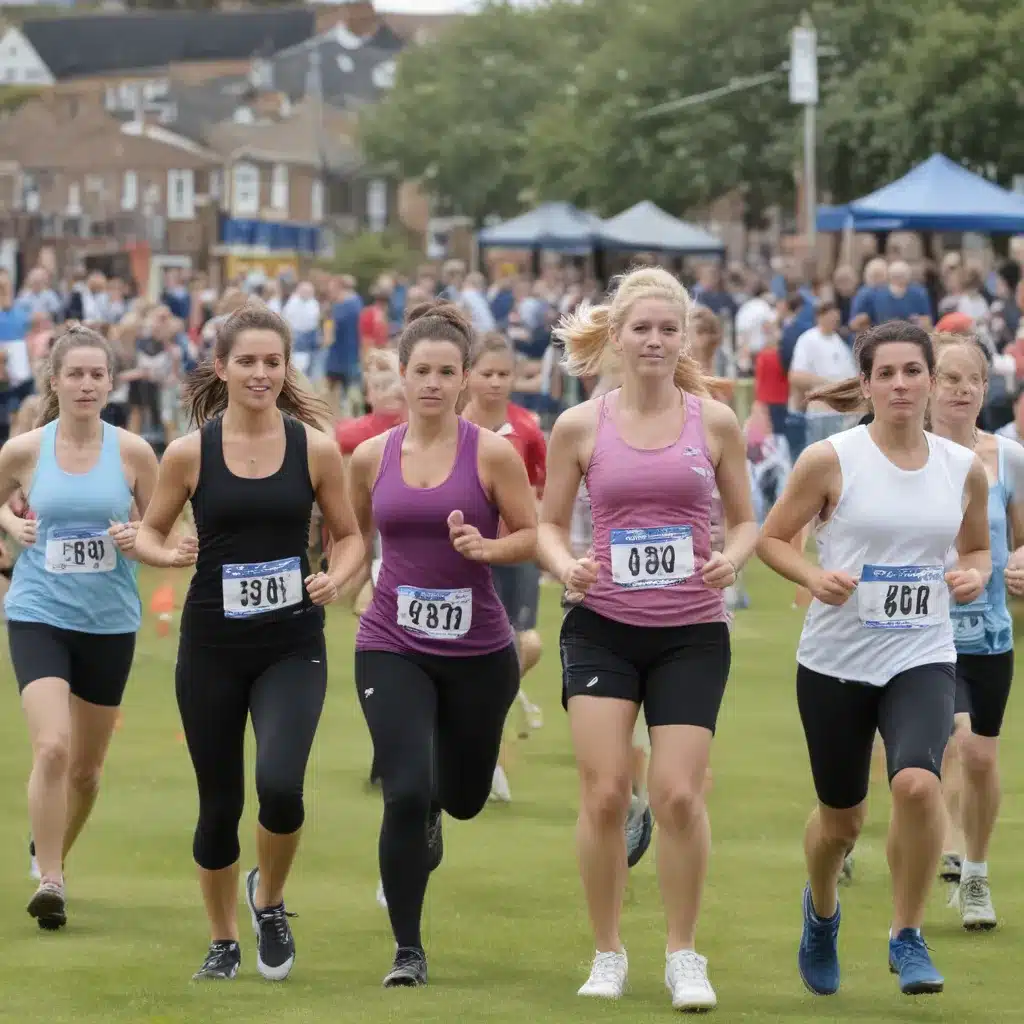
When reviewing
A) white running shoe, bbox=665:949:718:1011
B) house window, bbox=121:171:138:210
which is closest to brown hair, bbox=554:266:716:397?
white running shoe, bbox=665:949:718:1011

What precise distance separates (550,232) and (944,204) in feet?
50.5

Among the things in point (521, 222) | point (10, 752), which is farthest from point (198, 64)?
point (10, 752)

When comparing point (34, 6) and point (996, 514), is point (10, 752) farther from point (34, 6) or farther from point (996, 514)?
point (34, 6)

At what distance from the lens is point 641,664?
6.39 meters

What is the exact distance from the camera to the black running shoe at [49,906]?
744 cm

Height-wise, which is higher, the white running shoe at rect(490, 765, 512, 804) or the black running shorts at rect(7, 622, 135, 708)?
Result: the black running shorts at rect(7, 622, 135, 708)

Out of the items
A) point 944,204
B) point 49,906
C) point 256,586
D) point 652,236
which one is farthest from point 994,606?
point 652,236

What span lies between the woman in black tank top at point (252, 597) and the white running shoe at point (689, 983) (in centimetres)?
107

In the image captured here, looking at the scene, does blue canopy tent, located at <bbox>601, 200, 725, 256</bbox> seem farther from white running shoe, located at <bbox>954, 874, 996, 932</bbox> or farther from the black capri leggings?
the black capri leggings

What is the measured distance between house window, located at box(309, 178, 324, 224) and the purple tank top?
121 m

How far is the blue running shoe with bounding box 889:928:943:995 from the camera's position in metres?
6.26

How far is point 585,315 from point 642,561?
1221 millimetres

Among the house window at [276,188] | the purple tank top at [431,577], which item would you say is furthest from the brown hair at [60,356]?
the house window at [276,188]

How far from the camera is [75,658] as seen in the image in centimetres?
768
